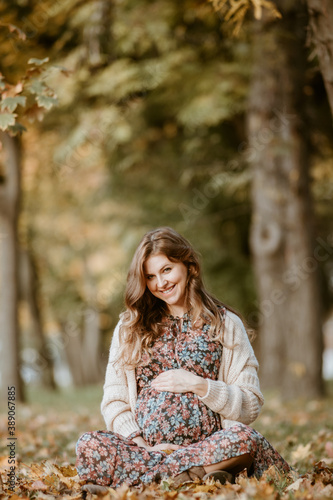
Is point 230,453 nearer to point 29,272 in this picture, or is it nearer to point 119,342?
point 119,342

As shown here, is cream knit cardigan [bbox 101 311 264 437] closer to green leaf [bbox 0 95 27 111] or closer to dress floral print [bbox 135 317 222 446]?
dress floral print [bbox 135 317 222 446]

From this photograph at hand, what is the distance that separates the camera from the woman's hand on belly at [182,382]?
143 inches

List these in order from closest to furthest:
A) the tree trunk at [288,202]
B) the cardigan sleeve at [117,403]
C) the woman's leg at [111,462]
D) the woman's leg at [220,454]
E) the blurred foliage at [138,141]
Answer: the woman's leg at [220,454] < the woman's leg at [111,462] < the cardigan sleeve at [117,403] < the tree trunk at [288,202] < the blurred foliage at [138,141]

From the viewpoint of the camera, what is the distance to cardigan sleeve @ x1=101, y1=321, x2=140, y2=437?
3.83 meters

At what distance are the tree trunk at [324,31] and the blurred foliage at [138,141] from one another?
2.98 meters

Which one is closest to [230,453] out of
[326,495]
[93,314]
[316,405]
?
[326,495]

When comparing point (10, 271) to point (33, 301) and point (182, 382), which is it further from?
point (182, 382)

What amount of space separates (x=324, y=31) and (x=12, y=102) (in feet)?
7.19

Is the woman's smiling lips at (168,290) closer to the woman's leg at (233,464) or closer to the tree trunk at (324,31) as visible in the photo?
the woman's leg at (233,464)

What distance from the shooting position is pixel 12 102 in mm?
4488

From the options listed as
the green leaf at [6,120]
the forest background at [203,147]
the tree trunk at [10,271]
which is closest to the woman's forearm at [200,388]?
the green leaf at [6,120]

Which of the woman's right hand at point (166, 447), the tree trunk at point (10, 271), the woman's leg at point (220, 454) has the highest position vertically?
the tree trunk at point (10, 271)

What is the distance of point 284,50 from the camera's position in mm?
9586

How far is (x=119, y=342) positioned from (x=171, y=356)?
0.35 metres
